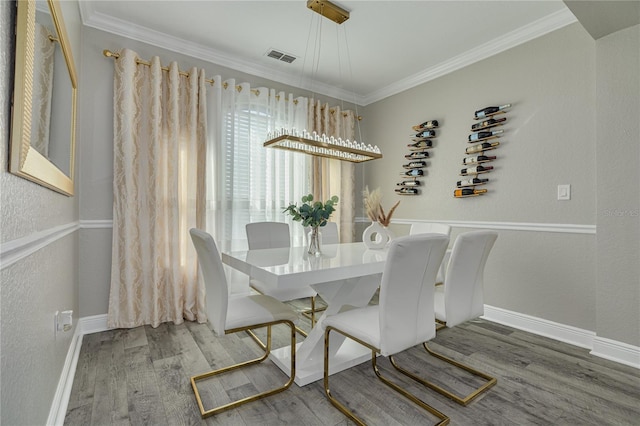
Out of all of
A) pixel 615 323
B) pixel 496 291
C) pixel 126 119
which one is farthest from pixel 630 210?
pixel 126 119

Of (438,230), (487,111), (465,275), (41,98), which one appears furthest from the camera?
(487,111)

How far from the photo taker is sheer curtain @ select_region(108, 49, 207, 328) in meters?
2.75

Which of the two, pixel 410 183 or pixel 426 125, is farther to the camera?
pixel 410 183

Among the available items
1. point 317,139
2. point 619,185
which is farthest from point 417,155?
point 619,185

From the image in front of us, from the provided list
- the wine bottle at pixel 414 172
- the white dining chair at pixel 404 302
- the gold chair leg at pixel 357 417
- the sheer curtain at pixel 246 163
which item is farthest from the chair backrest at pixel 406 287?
the wine bottle at pixel 414 172

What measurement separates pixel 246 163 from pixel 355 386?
7.97 feet

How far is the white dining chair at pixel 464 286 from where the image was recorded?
1.75 meters

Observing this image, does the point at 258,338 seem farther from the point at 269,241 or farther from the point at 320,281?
the point at 320,281

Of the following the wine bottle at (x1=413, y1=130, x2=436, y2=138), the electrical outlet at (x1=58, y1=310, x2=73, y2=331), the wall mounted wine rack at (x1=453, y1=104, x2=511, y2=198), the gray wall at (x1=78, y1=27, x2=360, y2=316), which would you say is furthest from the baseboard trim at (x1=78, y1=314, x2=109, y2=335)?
the wine bottle at (x1=413, y1=130, x2=436, y2=138)

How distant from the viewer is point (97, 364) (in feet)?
7.02

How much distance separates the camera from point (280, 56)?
3.39 meters

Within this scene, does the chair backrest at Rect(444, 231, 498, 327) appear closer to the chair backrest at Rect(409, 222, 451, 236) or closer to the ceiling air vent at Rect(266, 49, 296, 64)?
the chair backrest at Rect(409, 222, 451, 236)

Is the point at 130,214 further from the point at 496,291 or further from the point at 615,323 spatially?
the point at 615,323

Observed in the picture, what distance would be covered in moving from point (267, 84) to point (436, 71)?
6.40ft
